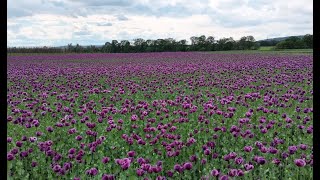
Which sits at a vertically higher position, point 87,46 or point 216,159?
point 87,46

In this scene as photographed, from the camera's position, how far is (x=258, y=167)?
5.76 meters

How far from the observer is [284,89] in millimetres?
13461

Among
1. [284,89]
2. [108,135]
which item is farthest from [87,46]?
[108,135]
